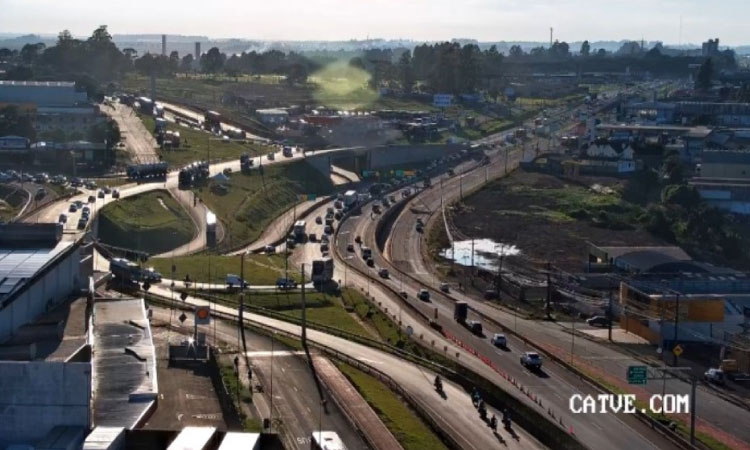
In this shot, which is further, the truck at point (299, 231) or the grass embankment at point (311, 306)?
the truck at point (299, 231)

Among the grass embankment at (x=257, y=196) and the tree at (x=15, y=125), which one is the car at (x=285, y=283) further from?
the tree at (x=15, y=125)

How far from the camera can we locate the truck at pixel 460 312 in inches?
828

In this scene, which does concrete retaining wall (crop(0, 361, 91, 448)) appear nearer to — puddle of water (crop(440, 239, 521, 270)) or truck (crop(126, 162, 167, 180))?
puddle of water (crop(440, 239, 521, 270))

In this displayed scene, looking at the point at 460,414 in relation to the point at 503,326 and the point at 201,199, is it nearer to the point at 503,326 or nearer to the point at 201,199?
the point at 503,326

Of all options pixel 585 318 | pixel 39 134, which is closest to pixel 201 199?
pixel 39 134

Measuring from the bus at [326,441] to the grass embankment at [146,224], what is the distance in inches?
594

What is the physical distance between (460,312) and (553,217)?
14.3m

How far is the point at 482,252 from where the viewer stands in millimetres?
30375

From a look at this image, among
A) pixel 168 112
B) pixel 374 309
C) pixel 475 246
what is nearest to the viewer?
pixel 374 309

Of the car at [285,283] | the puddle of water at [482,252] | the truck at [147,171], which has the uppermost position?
the truck at [147,171]

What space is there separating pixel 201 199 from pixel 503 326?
13.3 m

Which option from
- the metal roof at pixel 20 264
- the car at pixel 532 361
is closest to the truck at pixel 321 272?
the car at pixel 532 361

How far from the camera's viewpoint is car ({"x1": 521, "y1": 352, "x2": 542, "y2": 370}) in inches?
677

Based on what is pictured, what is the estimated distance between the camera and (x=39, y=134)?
39.1 m
